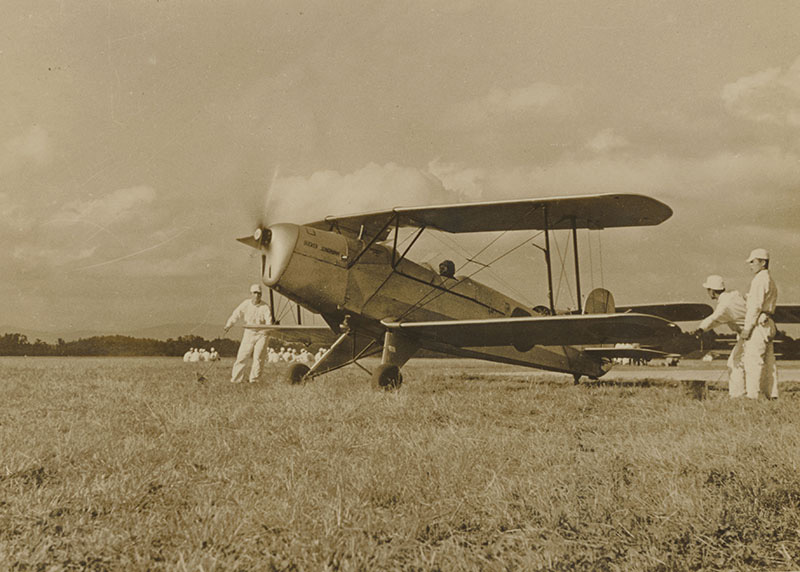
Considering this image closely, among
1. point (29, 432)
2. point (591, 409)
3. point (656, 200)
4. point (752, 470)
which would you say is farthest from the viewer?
point (656, 200)

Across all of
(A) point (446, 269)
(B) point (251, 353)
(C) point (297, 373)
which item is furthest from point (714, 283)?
(B) point (251, 353)

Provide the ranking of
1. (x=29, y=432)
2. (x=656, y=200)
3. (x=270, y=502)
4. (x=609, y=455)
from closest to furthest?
→ (x=270, y=502) → (x=609, y=455) → (x=29, y=432) → (x=656, y=200)

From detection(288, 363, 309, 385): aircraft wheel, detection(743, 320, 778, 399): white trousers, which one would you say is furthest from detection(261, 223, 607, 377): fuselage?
detection(743, 320, 778, 399): white trousers

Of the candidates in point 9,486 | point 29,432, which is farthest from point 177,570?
point 29,432

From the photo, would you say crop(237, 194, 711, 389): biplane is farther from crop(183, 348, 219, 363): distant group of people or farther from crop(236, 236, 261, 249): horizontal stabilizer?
crop(183, 348, 219, 363): distant group of people

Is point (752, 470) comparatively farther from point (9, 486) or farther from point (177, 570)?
point (9, 486)
